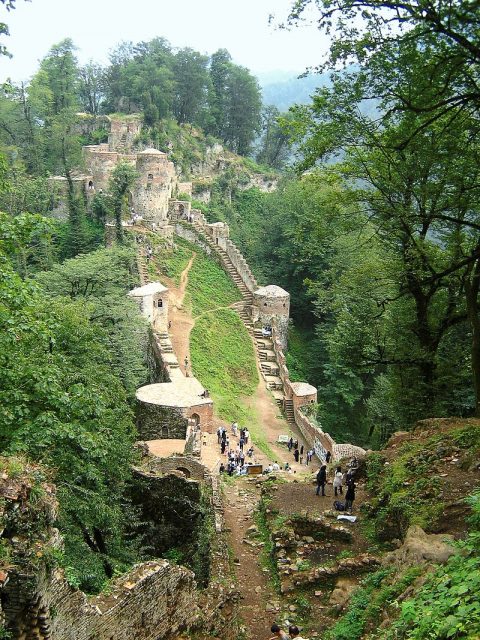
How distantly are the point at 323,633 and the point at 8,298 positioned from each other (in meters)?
7.20

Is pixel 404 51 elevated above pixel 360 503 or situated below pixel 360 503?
above

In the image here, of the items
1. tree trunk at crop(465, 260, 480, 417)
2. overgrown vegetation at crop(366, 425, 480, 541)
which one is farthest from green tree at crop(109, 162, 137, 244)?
tree trunk at crop(465, 260, 480, 417)

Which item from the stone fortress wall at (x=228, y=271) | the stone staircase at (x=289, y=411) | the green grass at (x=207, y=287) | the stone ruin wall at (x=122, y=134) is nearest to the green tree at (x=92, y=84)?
the stone ruin wall at (x=122, y=134)

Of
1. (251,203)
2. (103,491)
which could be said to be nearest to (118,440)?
(103,491)

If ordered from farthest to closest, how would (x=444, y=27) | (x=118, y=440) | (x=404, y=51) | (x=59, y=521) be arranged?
(x=118, y=440)
(x=404, y=51)
(x=59, y=521)
(x=444, y=27)

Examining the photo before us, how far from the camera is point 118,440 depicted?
13.1m

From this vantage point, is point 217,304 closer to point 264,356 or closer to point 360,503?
point 264,356

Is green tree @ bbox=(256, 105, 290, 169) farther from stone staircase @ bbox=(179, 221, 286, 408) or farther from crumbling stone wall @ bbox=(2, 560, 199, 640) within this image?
crumbling stone wall @ bbox=(2, 560, 199, 640)

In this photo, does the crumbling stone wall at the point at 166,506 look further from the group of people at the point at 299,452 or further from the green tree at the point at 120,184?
the green tree at the point at 120,184

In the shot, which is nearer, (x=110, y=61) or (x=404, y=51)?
(x=404, y=51)

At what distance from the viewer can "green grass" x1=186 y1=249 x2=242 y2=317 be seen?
35344mm

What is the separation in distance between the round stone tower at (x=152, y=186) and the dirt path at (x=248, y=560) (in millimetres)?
26042

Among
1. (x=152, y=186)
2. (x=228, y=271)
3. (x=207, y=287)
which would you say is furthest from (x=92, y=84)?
(x=207, y=287)

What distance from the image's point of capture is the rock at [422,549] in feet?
23.7
